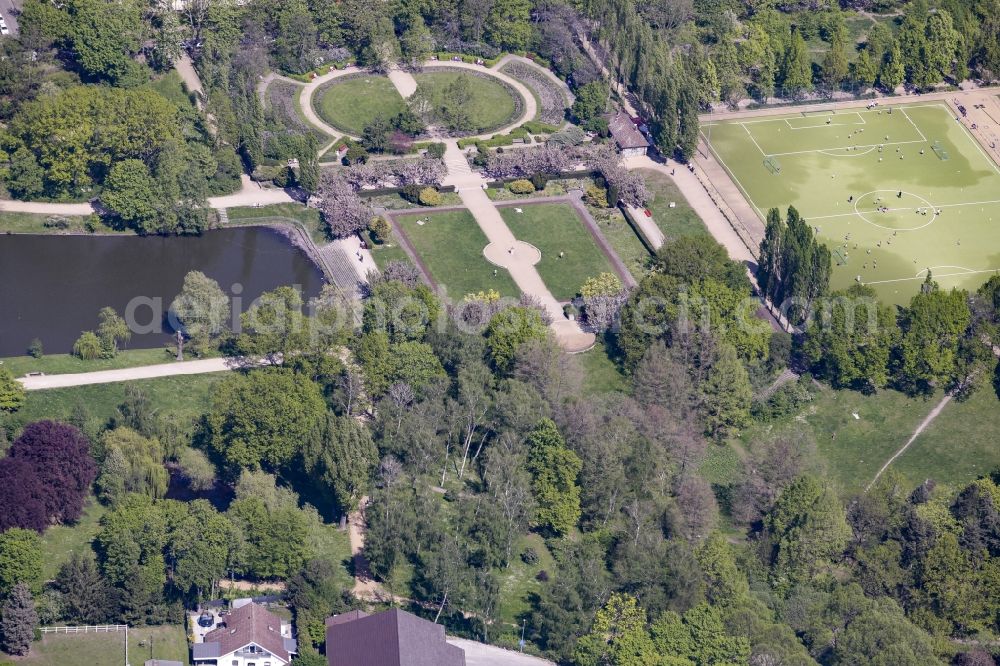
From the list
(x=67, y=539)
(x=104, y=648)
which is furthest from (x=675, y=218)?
(x=104, y=648)

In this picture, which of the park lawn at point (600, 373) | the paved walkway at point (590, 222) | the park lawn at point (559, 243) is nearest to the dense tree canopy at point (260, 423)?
the park lawn at point (600, 373)

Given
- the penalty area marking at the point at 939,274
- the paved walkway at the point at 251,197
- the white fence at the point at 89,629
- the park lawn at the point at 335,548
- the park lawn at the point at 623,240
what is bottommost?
the park lawn at the point at 335,548

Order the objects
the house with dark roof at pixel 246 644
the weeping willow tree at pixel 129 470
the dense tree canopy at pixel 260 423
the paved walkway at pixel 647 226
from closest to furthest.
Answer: the house with dark roof at pixel 246 644
the weeping willow tree at pixel 129 470
the dense tree canopy at pixel 260 423
the paved walkway at pixel 647 226

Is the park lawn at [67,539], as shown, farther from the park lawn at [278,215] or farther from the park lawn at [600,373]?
the park lawn at [278,215]

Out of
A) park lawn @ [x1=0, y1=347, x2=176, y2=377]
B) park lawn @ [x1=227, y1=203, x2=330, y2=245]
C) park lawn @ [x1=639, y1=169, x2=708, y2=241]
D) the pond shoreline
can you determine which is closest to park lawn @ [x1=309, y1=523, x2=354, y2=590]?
park lawn @ [x1=0, y1=347, x2=176, y2=377]

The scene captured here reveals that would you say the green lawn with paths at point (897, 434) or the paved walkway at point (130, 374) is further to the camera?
the green lawn with paths at point (897, 434)

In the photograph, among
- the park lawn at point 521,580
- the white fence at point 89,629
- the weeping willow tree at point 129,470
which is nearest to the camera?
the white fence at point 89,629

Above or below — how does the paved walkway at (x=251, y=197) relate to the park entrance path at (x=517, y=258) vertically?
above

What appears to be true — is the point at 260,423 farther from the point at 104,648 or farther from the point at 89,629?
the point at 104,648
